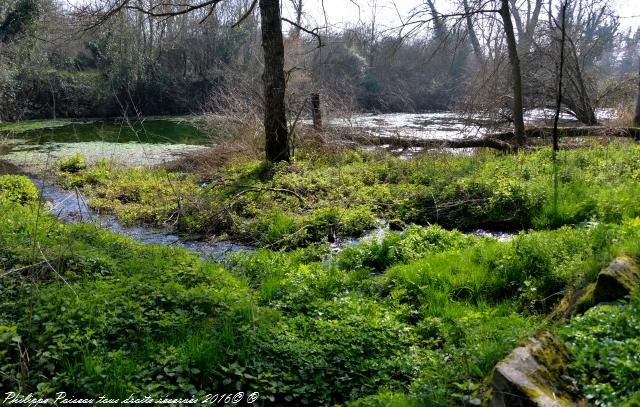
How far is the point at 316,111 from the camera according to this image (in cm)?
1523

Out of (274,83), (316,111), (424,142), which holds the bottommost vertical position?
(424,142)

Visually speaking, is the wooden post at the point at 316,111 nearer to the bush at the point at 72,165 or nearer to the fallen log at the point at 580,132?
the fallen log at the point at 580,132

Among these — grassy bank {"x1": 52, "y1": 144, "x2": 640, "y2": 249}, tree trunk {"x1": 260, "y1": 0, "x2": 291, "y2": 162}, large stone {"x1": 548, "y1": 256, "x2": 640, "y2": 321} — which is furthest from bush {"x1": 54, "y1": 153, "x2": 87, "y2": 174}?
large stone {"x1": 548, "y1": 256, "x2": 640, "y2": 321}

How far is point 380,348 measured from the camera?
4.67 meters

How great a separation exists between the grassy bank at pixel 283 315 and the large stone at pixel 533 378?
299 mm

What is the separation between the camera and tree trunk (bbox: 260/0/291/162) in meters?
12.7

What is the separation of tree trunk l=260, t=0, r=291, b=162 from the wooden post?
1.83 meters

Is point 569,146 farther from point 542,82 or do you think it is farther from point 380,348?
point 380,348

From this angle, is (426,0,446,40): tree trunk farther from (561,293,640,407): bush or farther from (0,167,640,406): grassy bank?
(561,293,640,407): bush

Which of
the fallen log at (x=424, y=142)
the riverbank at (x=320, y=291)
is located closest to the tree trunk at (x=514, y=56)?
the fallen log at (x=424, y=142)

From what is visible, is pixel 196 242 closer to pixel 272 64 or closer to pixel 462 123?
pixel 272 64

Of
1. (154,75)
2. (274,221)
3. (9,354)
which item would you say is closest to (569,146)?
(274,221)

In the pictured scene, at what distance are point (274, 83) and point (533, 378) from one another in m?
10.8

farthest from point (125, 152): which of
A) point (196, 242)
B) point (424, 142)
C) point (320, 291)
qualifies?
point (320, 291)
